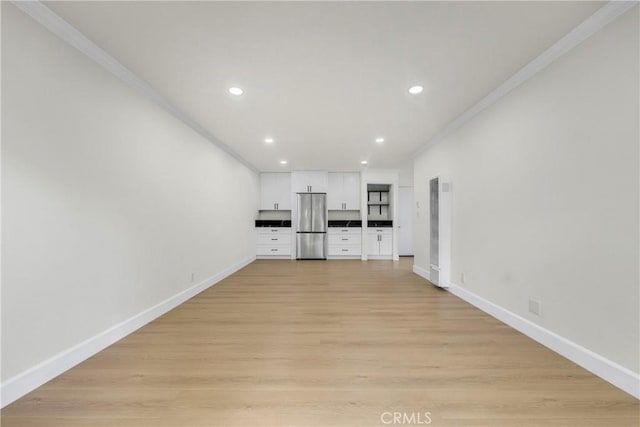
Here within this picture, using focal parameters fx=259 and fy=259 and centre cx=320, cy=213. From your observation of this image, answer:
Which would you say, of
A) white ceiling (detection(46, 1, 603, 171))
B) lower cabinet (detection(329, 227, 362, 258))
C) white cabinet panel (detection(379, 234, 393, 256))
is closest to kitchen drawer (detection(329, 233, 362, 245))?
lower cabinet (detection(329, 227, 362, 258))

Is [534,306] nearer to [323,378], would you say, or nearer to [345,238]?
[323,378]

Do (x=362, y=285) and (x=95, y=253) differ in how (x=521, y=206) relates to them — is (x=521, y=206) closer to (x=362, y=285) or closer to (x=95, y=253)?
(x=362, y=285)

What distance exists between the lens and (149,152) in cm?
273

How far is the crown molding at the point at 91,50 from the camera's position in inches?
64.6

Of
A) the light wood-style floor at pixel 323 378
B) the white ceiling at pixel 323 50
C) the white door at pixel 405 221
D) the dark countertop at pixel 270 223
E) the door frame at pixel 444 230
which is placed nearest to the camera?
the light wood-style floor at pixel 323 378

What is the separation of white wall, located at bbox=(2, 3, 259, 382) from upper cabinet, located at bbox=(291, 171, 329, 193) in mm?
4150

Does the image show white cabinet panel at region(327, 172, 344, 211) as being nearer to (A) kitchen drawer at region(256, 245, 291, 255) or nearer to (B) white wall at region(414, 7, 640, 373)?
(A) kitchen drawer at region(256, 245, 291, 255)

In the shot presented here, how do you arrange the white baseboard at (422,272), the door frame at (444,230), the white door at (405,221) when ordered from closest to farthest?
the door frame at (444,230)
the white baseboard at (422,272)
the white door at (405,221)

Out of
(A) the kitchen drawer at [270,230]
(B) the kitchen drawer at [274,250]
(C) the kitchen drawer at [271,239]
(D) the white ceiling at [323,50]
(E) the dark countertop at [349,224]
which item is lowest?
→ (B) the kitchen drawer at [274,250]

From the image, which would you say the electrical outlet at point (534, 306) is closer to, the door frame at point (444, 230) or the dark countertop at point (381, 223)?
the door frame at point (444, 230)

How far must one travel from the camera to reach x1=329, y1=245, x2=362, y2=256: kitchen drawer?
23.8 ft

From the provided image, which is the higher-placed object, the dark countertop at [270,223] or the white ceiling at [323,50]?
the white ceiling at [323,50]

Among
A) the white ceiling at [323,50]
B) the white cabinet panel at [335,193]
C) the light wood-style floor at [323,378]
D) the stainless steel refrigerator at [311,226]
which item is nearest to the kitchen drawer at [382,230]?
the white cabinet panel at [335,193]

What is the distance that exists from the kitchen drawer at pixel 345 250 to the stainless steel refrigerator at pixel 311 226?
0.21m
